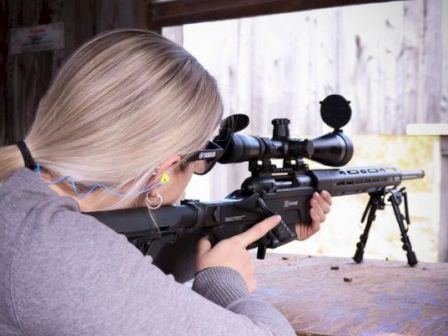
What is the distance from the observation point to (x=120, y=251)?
75 centimetres

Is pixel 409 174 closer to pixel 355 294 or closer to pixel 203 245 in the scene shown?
pixel 355 294

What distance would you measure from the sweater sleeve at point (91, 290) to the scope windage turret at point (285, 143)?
28.1 inches

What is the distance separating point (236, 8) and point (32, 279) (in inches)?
63.2

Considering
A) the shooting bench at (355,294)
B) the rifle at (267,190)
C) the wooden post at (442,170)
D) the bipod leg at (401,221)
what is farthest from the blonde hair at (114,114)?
the wooden post at (442,170)

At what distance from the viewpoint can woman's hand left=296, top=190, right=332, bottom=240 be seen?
179cm

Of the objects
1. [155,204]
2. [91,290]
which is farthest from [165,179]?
[91,290]

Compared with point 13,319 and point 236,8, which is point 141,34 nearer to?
point 13,319

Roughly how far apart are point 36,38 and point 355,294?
1.75m

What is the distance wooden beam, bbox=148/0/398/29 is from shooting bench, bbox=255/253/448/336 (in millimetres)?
1002

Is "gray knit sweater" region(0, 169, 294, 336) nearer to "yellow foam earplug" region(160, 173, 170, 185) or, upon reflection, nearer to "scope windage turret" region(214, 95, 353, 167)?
"yellow foam earplug" region(160, 173, 170, 185)

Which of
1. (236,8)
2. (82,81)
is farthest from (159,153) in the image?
(236,8)

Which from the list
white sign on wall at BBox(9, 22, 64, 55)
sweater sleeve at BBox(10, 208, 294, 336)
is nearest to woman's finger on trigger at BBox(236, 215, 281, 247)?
sweater sleeve at BBox(10, 208, 294, 336)

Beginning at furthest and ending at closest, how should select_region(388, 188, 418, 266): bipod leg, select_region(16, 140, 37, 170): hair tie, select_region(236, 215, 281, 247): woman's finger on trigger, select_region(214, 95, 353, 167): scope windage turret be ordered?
select_region(388, 188, 418, 266): bipod leg < select_region(214, 95, 353, 167): scope windage turret < select_region(236, 215, 281, 247): woman's finger on trigger < select_region(16, 140, 37, 170): hair tie

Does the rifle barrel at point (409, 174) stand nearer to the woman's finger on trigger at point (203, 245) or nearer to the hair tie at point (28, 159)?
the woman's finger on trigger at point (203, 245)
